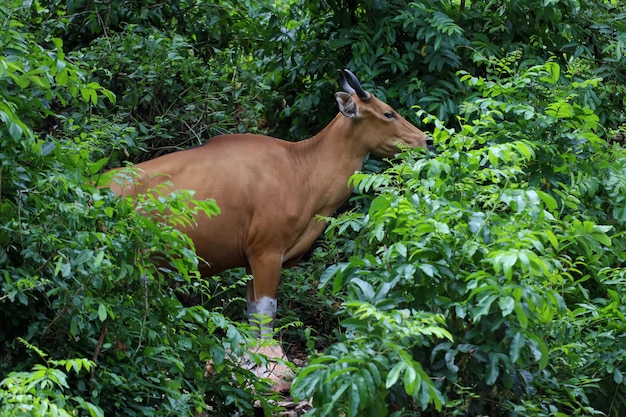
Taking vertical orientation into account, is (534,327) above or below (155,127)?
above

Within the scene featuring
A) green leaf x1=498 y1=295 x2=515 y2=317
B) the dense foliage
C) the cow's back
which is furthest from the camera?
the cow's back

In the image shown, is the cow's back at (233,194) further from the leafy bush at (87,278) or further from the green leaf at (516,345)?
the green leaf at (516,345)

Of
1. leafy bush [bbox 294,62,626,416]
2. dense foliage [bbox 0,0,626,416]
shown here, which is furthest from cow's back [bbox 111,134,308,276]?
leafy bush [bbox 294,62,626,416]

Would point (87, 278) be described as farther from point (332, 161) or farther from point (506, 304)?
point (332, 161)

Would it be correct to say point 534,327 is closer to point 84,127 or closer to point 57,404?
point 57,404

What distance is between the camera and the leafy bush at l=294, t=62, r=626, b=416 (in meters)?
4.48

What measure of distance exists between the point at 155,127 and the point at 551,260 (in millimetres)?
4658

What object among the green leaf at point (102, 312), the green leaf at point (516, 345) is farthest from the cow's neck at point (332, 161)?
the green leaf at point (516, 345)

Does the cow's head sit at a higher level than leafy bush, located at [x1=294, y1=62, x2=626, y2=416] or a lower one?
lower

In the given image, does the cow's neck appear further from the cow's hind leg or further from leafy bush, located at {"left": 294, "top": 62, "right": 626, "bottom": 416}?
leafy bush, located at {"left": 294, "top": 62, "right": 626, "bottom": 416}

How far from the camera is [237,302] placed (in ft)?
27.8

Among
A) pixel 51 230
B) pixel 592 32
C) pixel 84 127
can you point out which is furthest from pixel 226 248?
pixel 592 32

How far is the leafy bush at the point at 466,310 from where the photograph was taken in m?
4.48

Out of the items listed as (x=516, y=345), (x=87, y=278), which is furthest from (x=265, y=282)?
(x=516, y=345)
